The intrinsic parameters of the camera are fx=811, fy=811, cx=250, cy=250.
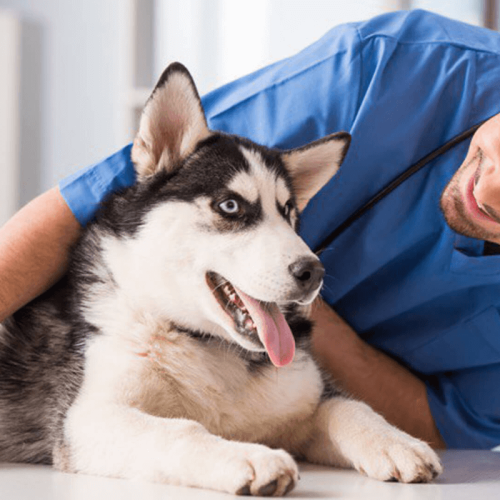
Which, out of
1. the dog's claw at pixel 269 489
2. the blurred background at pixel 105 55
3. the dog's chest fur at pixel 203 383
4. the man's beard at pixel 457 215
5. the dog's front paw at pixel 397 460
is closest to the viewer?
the dog's claw at pixel 269 489

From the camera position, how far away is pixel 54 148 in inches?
127

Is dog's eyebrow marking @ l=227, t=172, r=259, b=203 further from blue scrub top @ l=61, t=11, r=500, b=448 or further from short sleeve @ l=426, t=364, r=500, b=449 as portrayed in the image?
short sleeve @ l=426, t=364, r=500, b=449

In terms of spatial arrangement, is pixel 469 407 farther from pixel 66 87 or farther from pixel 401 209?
pixel 66 87

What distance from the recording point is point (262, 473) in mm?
1040

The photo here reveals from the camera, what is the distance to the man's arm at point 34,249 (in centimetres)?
147

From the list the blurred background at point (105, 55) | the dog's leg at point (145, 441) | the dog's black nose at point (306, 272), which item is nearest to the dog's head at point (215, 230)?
the dog's black nose at point (306, 272)

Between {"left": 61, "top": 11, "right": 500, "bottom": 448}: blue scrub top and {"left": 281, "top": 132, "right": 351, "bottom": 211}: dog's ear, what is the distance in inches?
4.9

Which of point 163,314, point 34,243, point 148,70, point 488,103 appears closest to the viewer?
point 163,314

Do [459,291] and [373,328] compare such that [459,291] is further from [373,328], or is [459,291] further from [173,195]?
[173,195]

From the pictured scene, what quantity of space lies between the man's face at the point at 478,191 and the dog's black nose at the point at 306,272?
1.52 ft

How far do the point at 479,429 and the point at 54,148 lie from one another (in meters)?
2.07

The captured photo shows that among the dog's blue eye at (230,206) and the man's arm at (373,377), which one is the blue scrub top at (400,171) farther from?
the dog's blue eye at (230,206)

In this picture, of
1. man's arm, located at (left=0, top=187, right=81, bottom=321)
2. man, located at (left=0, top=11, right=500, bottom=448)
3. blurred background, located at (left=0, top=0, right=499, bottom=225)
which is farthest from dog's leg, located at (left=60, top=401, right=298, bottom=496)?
blurred background, located at (left=0, top=0, right=499, bottom=225)

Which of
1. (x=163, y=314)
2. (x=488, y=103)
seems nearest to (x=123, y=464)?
(x=163, y=314)
